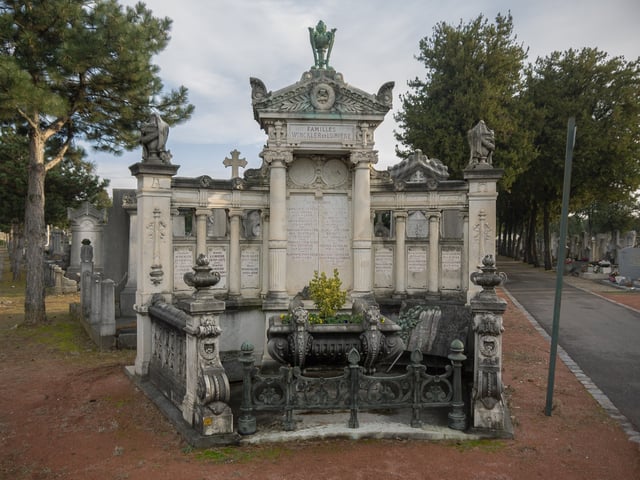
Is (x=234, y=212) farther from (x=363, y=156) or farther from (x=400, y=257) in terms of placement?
(x=400, y=257)

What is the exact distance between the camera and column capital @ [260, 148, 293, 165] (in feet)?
28.9

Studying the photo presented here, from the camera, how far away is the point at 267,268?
9.29 m

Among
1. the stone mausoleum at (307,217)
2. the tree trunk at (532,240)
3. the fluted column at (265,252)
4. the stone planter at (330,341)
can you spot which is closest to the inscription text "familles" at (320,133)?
the stone mausoleum at (307,217)

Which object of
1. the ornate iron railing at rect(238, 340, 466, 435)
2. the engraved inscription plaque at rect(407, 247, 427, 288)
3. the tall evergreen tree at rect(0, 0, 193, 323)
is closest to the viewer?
the ornate iron railing at rect(238, 340, 466, 435)

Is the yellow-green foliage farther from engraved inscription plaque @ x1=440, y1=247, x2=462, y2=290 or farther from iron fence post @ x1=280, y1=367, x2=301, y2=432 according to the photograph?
engraved inscription plaque @ x1=440, y1=247, x2=462, y2=290

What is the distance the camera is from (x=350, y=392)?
609 centimetres

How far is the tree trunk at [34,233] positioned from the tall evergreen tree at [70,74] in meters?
0.02

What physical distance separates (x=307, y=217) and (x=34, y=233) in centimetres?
859

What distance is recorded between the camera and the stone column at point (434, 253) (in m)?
9.52

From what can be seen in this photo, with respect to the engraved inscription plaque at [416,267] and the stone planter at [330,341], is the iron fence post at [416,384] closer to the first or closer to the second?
the stone planter at [330,341]

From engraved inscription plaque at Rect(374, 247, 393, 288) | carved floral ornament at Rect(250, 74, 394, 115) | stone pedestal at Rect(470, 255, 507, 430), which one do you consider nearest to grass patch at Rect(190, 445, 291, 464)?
stone pedestal at Rect(470, 255, 507, 430)

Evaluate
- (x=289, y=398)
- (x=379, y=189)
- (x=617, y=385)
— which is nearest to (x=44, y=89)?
Result: (x=379, y=189)

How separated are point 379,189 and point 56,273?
17.6m

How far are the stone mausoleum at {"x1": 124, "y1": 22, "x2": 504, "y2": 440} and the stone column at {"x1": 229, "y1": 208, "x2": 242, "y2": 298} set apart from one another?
0.02 meters
